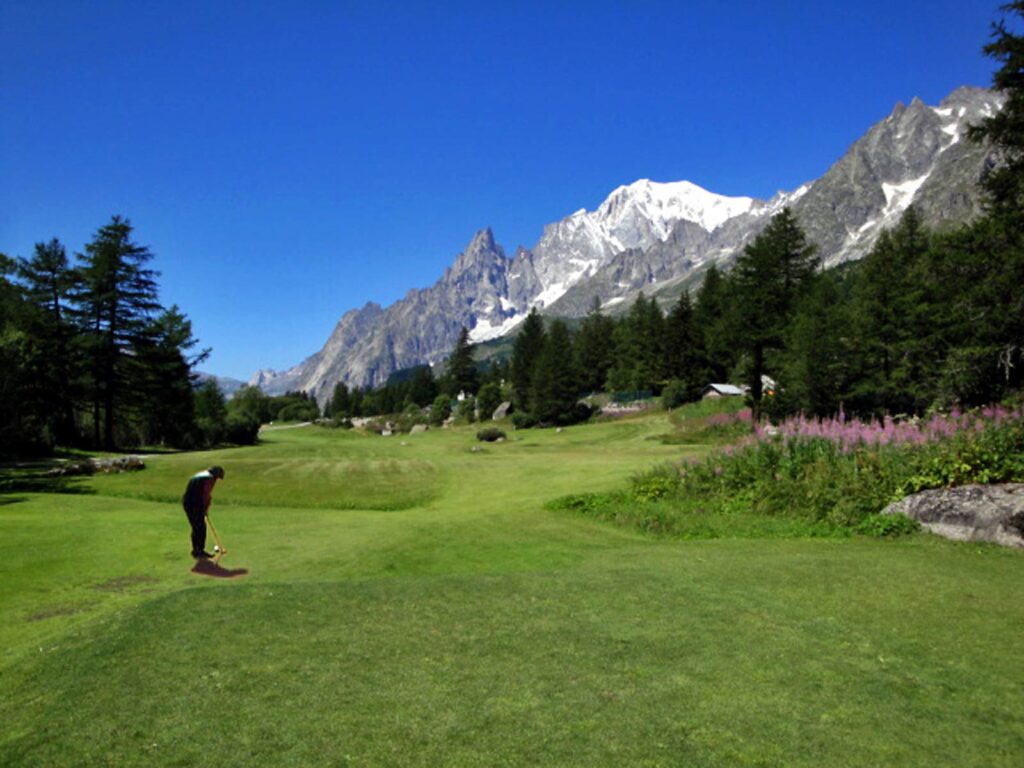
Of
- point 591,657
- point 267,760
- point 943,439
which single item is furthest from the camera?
point 943,439

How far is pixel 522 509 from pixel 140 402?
38770mm

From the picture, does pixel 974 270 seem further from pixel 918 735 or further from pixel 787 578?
pixel 918 735

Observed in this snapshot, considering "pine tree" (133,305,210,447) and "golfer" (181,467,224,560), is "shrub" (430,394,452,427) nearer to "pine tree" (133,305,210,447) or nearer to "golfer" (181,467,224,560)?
"pine tree" (133,305,210,447)

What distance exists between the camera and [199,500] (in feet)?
33.0

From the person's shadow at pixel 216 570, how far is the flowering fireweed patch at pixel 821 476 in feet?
31.0

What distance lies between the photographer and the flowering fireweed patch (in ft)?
43.4

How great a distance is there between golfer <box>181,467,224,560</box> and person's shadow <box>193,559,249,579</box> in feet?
0.88

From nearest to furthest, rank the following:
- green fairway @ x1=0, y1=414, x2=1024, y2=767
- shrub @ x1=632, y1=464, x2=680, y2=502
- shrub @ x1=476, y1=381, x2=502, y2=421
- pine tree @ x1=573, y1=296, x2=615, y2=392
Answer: green fairway @ x1=0, y1=414, x2=1024, y2=767
shrub @ x1=632, y1=464, x2=680, y2=502
shrub @ x1=476, y1=381, x2=502, y2=421
pine tree @ x1=573, y1=296, x2=615, y2=392

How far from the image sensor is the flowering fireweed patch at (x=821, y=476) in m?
13.2

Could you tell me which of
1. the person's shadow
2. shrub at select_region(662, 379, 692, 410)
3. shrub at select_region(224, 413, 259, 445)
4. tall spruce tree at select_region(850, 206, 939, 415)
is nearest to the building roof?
shrub at select_region(662, 379, 692, 410)

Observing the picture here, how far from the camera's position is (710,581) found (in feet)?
29.2

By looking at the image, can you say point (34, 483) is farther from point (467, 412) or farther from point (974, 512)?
point (467, 412)

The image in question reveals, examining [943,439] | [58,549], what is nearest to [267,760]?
[58,549]

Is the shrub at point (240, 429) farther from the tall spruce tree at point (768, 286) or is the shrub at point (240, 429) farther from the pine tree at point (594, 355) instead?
the pine tree at point (594, 355)
